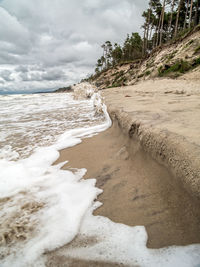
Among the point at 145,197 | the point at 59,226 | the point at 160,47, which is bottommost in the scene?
the point at 59,226

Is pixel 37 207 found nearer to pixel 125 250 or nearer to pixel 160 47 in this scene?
pixel 125 250

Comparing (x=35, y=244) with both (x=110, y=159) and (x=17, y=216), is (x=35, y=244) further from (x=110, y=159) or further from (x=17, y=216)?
(x=110, y=159)

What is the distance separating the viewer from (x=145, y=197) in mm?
1101

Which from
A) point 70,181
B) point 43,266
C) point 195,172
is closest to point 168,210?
point 195,172

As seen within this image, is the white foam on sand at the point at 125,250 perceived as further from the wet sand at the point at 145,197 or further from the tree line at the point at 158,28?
the tree line at the point at 158,28

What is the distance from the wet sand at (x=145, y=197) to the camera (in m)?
0.83

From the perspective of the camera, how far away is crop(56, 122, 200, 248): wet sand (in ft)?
2.71

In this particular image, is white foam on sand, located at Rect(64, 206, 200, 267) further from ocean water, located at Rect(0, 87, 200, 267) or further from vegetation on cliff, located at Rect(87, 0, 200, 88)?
vegetation on cliff, located at Rect(87, 0, 200, 88)

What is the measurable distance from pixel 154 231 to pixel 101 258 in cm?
35

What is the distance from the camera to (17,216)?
1078 mm

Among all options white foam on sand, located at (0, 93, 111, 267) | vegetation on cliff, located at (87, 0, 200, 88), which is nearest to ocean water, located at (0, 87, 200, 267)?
white foam on sand, located at (0, 93, 111, 267)

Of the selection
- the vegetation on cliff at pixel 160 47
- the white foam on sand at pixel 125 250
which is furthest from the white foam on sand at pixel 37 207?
the vegetation on cliff at pixel 160 47

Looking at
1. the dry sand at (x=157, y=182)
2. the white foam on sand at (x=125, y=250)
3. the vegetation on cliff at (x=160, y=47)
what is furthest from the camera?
the vegetation on cliff at (x=160, y=47)

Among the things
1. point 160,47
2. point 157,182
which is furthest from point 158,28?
point 157,182
